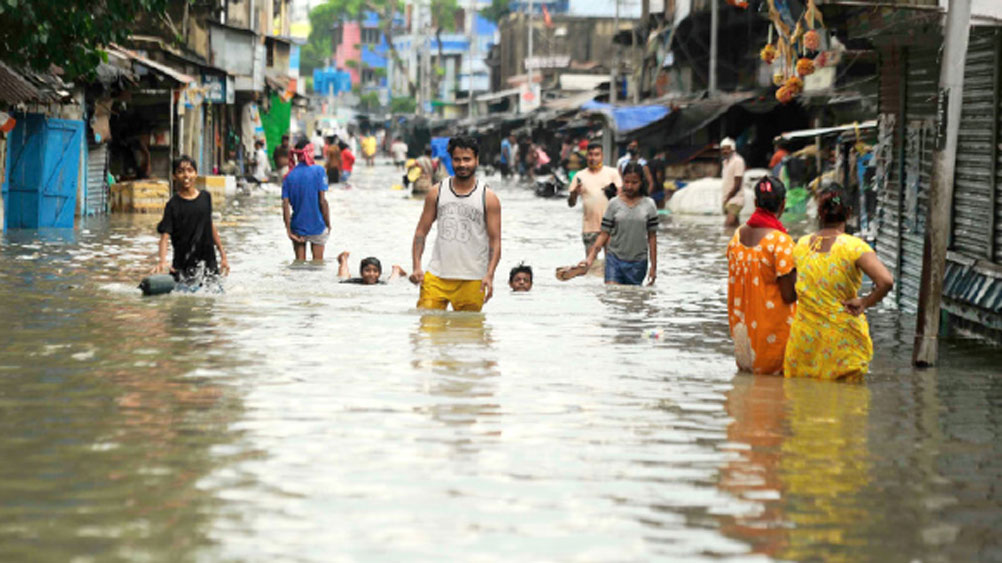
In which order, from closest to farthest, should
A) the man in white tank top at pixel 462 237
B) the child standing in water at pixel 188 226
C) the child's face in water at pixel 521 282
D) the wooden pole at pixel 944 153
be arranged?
the wooden pole at pixel 944 153, the man in white tank top at pixel 462 237, the child standing in water at pixel 188 226, the child's face in water at pixel 521 282

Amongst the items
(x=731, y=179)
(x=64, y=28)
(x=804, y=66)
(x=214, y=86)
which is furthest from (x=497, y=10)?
(x=804, y=66)

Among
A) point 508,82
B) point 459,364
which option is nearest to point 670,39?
point 459,364

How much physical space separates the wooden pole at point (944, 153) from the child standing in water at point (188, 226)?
5793 millimetres

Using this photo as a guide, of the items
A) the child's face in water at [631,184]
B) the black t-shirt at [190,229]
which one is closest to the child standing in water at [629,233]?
the child's face in water at [631,184]

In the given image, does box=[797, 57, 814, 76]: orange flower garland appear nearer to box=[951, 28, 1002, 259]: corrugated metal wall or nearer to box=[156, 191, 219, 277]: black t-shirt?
box=[951, 28, 1002, 259]: corrugated metal wall

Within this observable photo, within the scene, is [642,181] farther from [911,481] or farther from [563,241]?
[563,241]

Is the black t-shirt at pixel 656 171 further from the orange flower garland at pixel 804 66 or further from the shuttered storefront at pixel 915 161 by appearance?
the orange flower garland at pixel 804 66

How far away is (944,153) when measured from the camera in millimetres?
9820

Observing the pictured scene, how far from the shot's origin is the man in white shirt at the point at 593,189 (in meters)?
15.6

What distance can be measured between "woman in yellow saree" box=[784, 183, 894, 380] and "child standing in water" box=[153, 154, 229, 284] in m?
5.80

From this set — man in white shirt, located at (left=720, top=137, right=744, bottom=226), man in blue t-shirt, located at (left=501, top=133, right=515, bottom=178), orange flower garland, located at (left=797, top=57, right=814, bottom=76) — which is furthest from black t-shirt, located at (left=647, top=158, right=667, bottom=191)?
man in blue t-shirt, located at (left=501, top=133, right=515, bottom=178)

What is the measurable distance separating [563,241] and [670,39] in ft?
73.0

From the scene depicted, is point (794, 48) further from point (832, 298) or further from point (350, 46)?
point (350, 46)

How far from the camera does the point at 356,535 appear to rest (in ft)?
17.8
